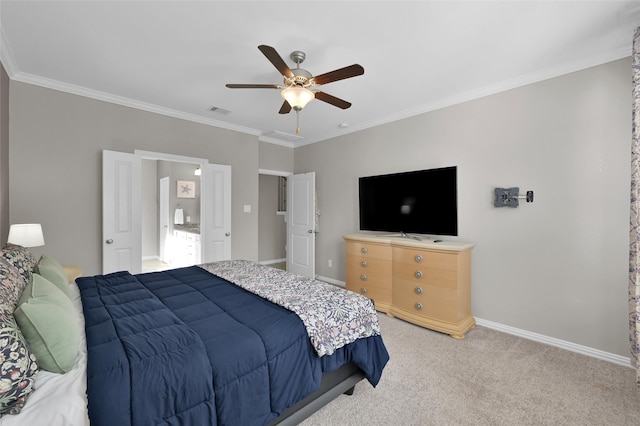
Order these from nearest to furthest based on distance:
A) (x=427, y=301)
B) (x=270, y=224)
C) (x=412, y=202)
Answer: (x=427, y=301)
(x=412, y=202)
(x=270, y=224)

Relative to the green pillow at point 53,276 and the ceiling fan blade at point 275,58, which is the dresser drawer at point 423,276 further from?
the green pillow at point 53,276

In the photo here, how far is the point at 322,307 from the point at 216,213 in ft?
9.99

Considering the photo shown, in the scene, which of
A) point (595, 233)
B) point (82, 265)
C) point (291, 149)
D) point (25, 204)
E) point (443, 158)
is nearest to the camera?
point (595, 233)

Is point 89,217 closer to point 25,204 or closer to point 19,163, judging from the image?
point 25,204

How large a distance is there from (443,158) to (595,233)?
1.60 m

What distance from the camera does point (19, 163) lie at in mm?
2859

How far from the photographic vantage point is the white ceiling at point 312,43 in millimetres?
1942

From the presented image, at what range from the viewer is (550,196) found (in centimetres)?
271

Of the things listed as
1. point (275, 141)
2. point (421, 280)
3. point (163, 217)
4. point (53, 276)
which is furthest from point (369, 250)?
point (163, 217)

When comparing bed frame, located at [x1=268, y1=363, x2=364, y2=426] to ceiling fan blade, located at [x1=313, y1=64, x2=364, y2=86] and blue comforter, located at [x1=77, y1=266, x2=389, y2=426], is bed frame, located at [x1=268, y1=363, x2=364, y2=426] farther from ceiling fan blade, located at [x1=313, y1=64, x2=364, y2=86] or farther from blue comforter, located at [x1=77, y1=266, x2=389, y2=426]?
ceiling fan blade, located at [x1=313, y1=64, x2=364, y2=86]

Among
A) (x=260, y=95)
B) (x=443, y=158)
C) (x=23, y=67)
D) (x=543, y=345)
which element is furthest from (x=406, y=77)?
(x=23, y=67)

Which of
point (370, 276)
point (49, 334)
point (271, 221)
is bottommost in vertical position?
point (370, 276)

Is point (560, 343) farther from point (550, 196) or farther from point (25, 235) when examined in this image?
point (25, 235)

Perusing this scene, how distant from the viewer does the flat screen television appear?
328 cm
